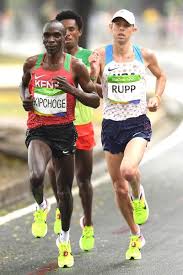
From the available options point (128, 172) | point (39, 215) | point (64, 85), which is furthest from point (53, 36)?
point (39, 215)

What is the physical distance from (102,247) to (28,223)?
1446mm

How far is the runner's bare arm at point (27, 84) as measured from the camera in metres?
8.66

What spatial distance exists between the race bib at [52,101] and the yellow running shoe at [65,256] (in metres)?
1.10

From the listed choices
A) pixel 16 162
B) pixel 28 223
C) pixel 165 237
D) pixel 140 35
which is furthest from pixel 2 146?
pixel 140 35

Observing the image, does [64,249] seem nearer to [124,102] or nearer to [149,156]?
[124,102]

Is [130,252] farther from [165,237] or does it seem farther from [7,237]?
[7,237]

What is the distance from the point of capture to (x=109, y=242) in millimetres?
9734

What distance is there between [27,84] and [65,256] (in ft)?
4.88

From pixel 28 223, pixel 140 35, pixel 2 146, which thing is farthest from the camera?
pixel 140 35

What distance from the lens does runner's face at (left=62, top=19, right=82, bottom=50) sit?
9523mm

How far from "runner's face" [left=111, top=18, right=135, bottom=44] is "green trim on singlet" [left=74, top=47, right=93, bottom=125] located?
58 centimetres

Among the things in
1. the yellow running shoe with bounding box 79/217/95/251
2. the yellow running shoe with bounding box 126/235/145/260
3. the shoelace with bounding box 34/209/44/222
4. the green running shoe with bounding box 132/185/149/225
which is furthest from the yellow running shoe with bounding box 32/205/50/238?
the green running shoe with bounding box 132/185/149/225

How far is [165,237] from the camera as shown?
9.84m

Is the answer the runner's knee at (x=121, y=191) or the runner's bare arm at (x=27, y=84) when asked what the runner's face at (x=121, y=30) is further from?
the runner's knee at (x=121, y=191)
